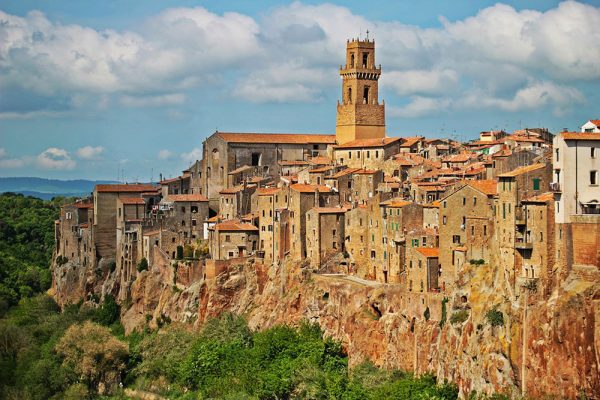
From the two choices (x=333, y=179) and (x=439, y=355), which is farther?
(x=333, y=179)

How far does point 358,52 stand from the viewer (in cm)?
11481

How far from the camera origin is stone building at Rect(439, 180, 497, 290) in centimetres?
7156

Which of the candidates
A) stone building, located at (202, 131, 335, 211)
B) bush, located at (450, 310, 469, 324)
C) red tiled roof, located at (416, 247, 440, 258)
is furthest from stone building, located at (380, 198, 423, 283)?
stone building, located at (202, 131, 335, 211)

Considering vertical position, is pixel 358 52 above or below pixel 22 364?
above

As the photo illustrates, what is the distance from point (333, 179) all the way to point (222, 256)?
36.8 ft

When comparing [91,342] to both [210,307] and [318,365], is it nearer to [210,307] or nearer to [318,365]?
[210,307]

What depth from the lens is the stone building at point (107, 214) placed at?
367 ft

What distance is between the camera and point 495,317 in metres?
66.9

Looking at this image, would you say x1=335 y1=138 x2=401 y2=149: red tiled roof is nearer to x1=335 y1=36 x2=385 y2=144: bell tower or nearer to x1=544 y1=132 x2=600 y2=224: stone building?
x1=335 y1=36 x2=385 y2=144: bell tower

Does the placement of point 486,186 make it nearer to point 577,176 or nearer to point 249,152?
point 577,176

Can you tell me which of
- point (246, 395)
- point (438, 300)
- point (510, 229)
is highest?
point (510, 229)

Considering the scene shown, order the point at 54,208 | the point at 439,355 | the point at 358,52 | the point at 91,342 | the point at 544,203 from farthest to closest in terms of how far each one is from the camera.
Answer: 1. the point at 54,208
2. the point at 358,52
3. the point at 91,342
4. the point at 439,355
5. the point at 544,203

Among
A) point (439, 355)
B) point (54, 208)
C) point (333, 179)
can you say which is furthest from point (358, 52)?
point (54, 208)

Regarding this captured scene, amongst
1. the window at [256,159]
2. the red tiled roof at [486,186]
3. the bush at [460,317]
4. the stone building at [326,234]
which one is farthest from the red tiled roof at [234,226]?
the bush at [460,317]
